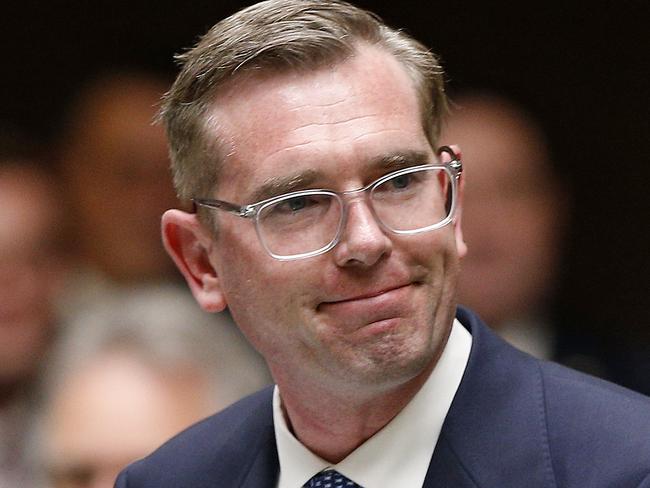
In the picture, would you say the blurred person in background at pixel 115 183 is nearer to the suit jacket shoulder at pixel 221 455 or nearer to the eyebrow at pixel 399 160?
the suit jacket shoulder at pixel 221 455

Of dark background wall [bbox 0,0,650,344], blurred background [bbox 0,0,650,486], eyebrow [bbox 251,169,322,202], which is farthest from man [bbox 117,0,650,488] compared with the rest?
dark background wall [bbox 0,0,650,344]

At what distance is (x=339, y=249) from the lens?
8.46 feet

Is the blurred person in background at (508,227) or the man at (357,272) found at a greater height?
the man at (357,272)

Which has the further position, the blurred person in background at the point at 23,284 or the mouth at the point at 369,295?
the blurred person in background at the point at 23,284

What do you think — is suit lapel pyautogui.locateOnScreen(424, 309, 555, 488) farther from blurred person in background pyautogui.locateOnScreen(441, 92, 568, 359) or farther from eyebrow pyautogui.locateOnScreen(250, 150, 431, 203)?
blurred person in background pyautogui.locateOnScreen(441, 92, 568, 359)

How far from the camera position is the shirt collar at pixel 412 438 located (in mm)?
2693

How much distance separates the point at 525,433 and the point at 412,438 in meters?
0.24

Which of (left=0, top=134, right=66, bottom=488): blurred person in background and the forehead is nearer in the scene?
the forehead

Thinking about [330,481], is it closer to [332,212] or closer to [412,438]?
[412,438]

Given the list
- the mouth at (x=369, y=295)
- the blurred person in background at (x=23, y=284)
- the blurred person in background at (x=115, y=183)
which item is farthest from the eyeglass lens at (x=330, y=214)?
the blurred person in background at (x=23, y=284)

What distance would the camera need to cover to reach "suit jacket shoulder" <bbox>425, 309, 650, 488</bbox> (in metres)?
2.46

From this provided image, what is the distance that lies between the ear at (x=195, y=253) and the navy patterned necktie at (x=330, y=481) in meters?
0.42

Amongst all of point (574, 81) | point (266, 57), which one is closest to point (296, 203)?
point (266, 57)

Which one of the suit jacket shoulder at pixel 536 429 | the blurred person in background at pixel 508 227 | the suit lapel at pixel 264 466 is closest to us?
the suit jacket shoulder at pixel 536 429
